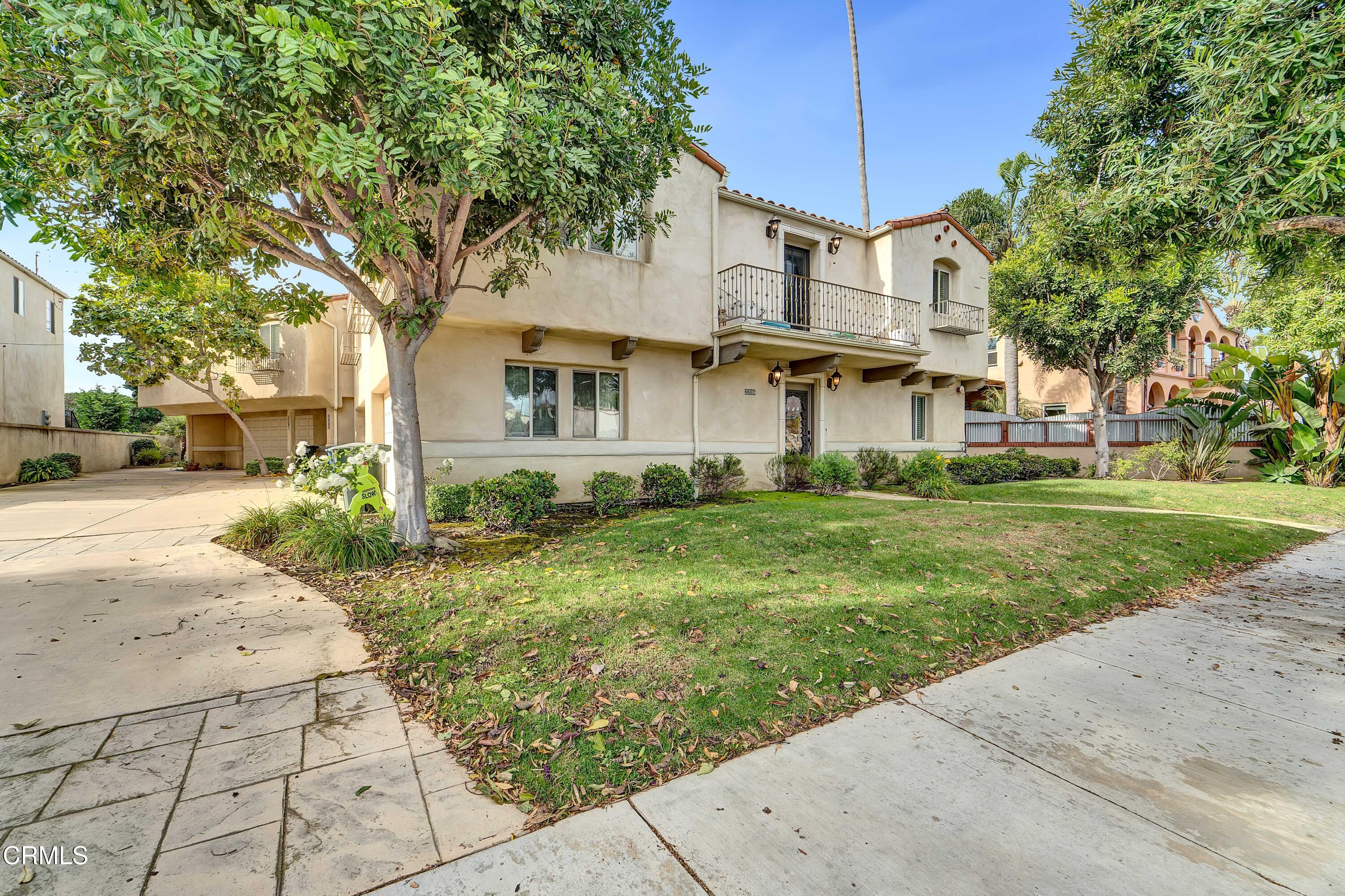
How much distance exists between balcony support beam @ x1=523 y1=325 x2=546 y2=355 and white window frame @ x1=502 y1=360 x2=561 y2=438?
40 centimetres

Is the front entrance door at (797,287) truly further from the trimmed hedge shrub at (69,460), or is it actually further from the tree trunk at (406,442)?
the trimmed hedge shrub at (69,460)

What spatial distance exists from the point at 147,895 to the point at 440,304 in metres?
5.53

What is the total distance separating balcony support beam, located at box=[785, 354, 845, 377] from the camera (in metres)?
12.1

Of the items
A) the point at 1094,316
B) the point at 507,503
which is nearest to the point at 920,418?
the point at 1094,316

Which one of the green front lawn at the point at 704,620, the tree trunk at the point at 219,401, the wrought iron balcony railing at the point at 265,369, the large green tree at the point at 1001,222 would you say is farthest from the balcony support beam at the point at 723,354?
the large green tree at the point at 1001,222

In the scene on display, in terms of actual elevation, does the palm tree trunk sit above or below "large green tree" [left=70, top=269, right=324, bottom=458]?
above

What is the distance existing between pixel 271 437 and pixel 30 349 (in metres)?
7.56

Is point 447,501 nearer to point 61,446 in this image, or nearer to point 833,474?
point 833,474

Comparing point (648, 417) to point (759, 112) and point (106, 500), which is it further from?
point (106, 500)

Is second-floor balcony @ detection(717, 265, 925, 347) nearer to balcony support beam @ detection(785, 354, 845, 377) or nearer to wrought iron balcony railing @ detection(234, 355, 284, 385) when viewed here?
balcony support beam @ detection(785, 354, 845, 377)

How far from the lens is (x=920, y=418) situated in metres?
15.8

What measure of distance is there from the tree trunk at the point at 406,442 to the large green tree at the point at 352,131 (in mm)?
26

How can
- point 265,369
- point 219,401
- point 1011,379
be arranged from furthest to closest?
point 1011,379 → point 219,401 → point 265,369

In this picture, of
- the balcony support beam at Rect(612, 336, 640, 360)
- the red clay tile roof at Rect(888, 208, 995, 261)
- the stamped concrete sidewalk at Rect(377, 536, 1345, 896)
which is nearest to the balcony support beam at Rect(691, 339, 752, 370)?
the balcony support beam at Rect(612, 336, 640, 360)
